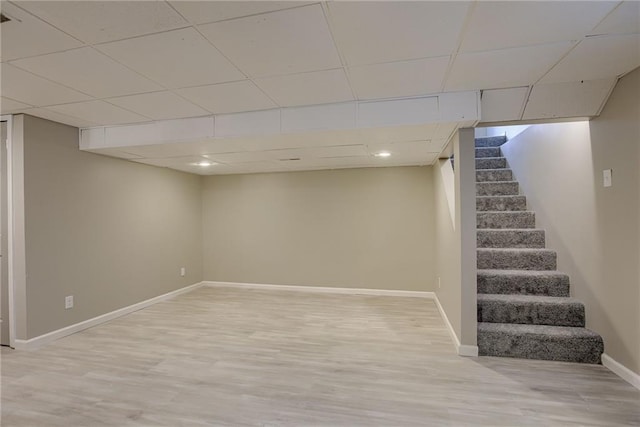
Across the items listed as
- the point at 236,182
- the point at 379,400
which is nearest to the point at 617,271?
the point at 379,400

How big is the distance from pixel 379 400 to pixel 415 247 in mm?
2834

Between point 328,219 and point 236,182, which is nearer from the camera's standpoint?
point 328,219

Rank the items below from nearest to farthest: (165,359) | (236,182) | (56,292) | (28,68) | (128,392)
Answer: (28,68)
(128,392)
(165,359)
(56,292)
(236,182)

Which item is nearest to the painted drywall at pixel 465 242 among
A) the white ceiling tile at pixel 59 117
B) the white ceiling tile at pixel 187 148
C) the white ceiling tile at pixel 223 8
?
the white ceiling tile at pixel 223 8

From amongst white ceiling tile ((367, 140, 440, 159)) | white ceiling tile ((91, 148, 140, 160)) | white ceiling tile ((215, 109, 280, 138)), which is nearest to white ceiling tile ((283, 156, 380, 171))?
white ceiling tile ((367, 140, 440, 159))

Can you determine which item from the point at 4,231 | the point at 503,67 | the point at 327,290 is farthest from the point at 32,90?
the point at 327,290

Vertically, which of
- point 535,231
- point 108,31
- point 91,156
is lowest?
point 535,231

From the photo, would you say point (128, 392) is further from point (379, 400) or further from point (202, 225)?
point (202, 225)

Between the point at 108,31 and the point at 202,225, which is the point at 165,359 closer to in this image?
the point at 108,31

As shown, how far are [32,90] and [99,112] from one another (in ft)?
1.68

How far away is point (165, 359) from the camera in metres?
2.61

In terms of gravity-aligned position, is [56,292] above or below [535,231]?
below

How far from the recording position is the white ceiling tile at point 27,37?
144 centimetres

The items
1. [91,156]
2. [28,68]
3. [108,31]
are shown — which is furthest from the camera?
[91,156]
